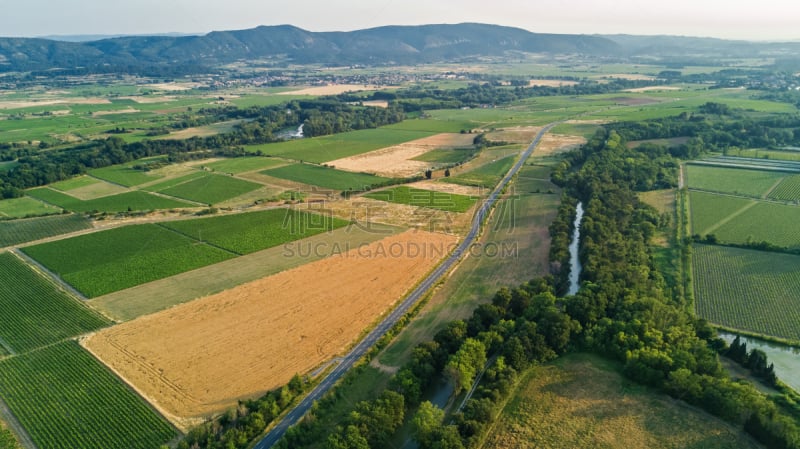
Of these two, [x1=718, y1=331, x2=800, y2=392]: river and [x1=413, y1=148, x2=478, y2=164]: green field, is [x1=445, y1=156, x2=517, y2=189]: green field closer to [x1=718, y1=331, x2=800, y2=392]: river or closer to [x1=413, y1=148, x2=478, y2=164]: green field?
[x1=413, y1=148, x2=478, y2=164]: green field

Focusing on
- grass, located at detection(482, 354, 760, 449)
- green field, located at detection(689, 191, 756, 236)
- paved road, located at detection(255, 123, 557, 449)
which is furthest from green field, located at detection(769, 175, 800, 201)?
grass, located at detection(482, 354, 760, 449)

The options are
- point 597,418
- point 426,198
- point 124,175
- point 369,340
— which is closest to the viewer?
point 597,418

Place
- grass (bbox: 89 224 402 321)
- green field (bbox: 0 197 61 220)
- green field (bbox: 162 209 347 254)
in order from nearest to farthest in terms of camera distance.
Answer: grass (bbox: 89 224 402 321) < green field (bbox: 162 209 347 254) < green field (bbox: 0 197 61 220)

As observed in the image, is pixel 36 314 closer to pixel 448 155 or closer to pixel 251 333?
pixel 251 333

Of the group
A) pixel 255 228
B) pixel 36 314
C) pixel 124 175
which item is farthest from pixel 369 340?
pixel 124 175

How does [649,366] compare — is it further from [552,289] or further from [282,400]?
[282,400]

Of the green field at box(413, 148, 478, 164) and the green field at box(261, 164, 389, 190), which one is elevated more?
the green field at box(413, 148, 478, 164)

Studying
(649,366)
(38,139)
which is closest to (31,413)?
(649,366)
